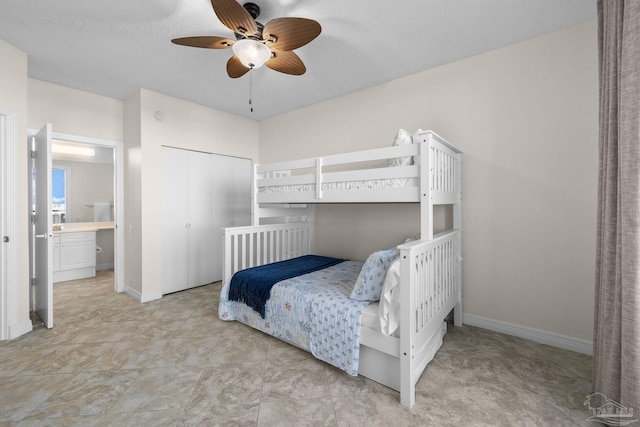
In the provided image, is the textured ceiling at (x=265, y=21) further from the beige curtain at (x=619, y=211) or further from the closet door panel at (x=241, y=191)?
the closet door panel at (x=241, y=191)

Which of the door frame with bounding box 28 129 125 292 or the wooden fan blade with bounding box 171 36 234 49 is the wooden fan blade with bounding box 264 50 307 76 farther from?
the door frame with bounding box 28 129 125 292

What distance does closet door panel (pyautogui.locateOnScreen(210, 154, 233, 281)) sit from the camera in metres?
4.00

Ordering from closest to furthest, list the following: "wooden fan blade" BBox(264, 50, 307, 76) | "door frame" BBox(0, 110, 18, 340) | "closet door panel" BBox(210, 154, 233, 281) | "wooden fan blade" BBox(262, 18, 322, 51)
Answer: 1. "wooden fan blade" BBox(262, 18, 322, 51)
2. "wooden fan blade" BBox(264, 50, 307, 76)
3. "door frame" BBox(0, 110, 18, 340)
4. "closet door panel" BBox(210, 154, 233, 281)

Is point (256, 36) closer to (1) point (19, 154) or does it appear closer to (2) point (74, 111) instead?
(1) point (19, 154)

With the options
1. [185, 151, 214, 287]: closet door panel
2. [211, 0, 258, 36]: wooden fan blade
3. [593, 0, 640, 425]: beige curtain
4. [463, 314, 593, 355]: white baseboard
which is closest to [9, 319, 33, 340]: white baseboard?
[185, 151, 214, 287]: closet door panel

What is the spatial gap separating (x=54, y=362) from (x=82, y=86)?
2.85m

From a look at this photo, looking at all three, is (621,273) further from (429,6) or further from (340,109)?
(340,109)

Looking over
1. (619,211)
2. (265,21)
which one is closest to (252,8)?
(265,21)

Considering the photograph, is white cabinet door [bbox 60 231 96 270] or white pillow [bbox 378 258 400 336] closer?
white pillow [bbox 378 258 400 336]

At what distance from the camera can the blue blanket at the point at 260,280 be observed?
235 centimetres

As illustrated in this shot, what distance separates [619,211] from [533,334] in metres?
1.43

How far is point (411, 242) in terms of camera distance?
182 cm

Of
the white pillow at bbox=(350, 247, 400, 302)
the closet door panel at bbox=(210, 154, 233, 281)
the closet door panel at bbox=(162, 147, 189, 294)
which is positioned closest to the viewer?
the white pillow at bbox=(350, 247, 400, 302)

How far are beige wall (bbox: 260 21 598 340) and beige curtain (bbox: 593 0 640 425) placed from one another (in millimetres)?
741
